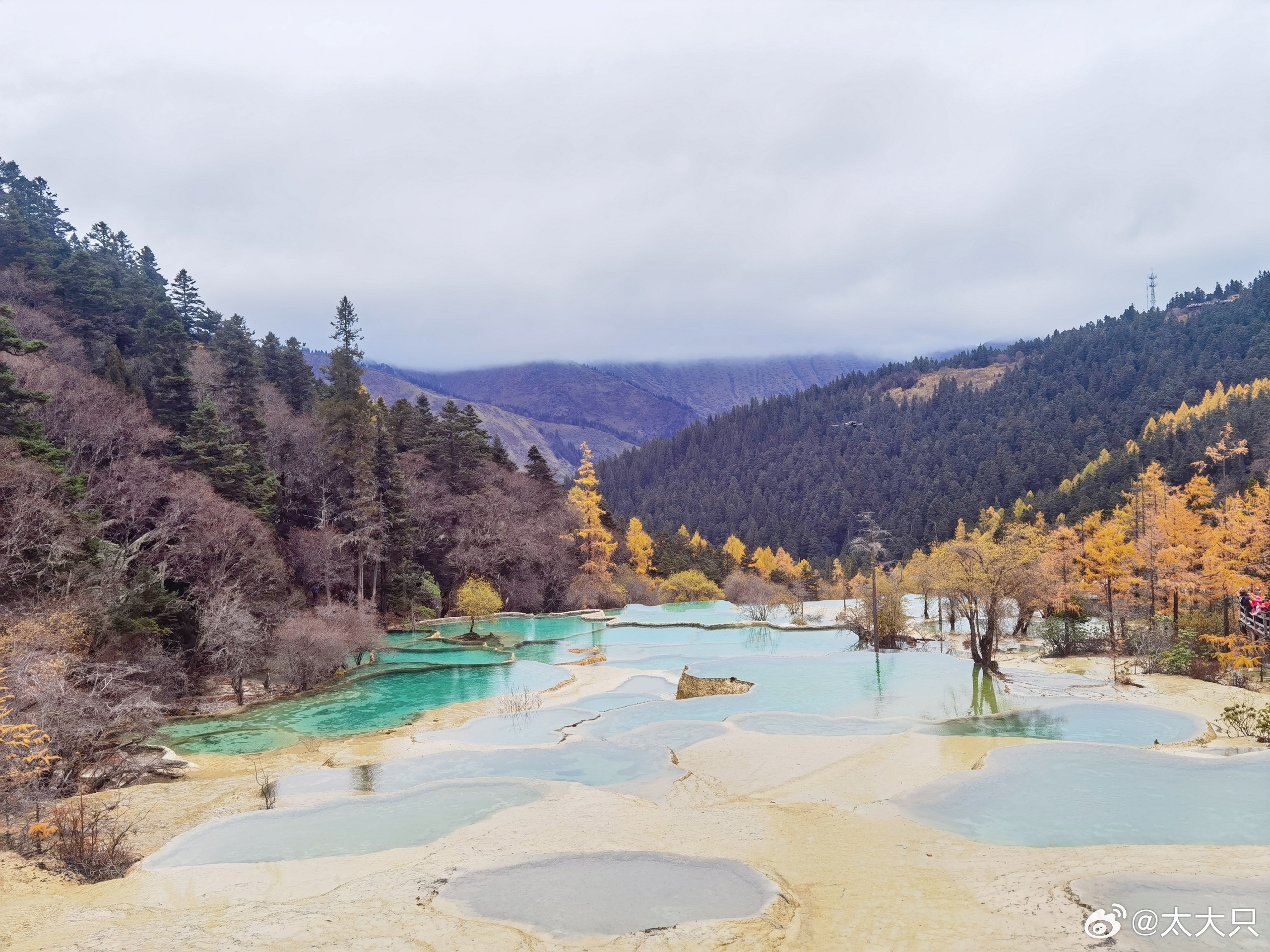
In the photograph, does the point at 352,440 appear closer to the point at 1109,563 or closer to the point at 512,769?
the point at 512,769

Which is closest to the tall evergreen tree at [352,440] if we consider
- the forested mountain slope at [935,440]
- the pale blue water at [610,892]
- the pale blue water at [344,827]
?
the pale blue water at [344,827]

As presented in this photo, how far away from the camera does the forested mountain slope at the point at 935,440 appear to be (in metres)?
122

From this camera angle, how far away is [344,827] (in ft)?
37.1

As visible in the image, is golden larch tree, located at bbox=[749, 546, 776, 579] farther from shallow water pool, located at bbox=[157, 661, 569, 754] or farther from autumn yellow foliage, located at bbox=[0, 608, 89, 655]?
autumn yellow foliage, located at bbox=[0, 608, 89, 655]

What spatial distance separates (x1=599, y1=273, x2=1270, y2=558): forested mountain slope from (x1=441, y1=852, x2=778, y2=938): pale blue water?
10521 cm

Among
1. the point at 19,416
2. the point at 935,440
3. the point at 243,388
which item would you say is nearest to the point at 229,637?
the point at 19,416

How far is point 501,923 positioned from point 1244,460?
96.5m

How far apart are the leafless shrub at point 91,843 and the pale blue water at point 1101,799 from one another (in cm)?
1115

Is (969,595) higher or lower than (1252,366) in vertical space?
lower

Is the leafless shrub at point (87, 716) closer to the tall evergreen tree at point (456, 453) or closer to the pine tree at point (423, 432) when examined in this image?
the tall evergreen tree at point (456, 453)

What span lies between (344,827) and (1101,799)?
39.2 ft

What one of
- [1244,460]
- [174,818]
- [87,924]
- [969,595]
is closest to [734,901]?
[87,924]

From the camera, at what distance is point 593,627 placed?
4066 centimetres

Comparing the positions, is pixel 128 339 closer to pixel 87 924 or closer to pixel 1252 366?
pixel 87 924
